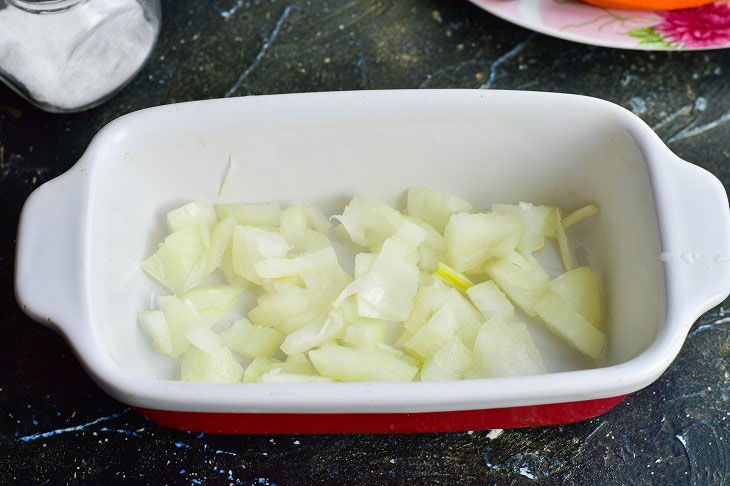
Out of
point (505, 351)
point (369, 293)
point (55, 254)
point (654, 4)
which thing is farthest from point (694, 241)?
point (55, 254)

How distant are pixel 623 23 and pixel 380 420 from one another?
685 mm

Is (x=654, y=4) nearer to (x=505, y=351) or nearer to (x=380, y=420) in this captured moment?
(x=505, y=351)

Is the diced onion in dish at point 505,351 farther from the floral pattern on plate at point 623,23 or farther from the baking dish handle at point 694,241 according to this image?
the floral pattern on plate at point 623,23

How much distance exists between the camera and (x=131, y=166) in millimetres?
907

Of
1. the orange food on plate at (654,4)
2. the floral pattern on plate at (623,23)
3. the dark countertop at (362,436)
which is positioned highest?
the orange food on plate at (654,4)

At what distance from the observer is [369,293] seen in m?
0.89

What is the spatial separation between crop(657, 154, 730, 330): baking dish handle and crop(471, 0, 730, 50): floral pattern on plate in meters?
0.35

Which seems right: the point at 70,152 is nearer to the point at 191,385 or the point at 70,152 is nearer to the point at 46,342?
the point at 46,342

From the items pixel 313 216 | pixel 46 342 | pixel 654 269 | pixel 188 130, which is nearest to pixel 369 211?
pixel 313 216

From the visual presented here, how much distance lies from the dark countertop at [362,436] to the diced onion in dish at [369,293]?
11 centimetres

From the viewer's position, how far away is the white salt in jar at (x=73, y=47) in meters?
1.05

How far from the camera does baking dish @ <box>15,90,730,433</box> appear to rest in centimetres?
73

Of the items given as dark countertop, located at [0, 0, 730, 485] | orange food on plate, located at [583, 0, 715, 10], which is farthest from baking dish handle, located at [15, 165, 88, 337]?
orange food on plate, located at [583, 0, 715, 10]

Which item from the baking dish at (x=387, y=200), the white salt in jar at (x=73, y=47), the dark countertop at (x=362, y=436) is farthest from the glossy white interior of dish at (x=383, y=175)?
the white salt in jar at (x=73, y=47)
